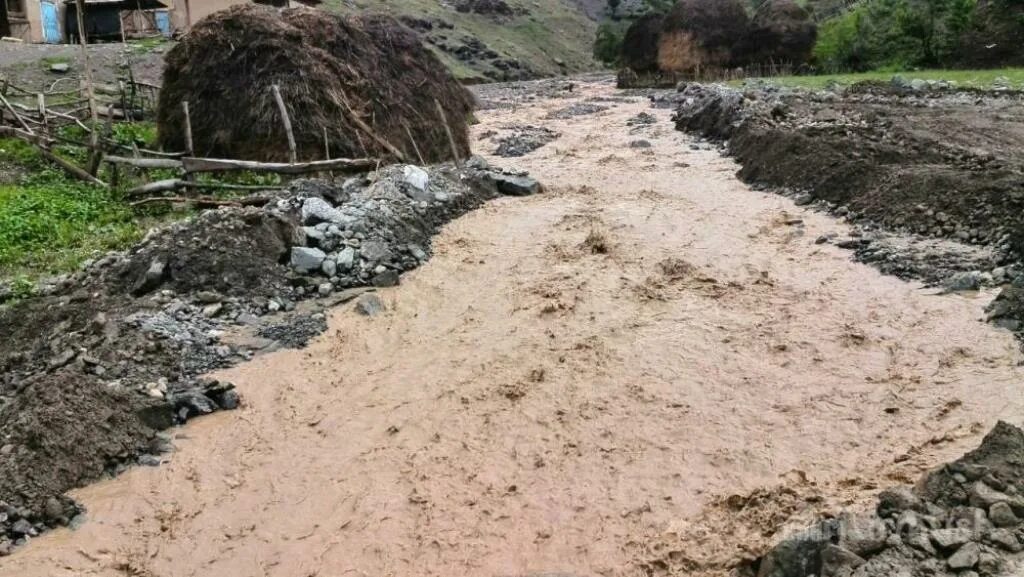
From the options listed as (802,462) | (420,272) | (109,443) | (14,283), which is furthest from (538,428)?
(14,283)

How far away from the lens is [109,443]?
5.39 m

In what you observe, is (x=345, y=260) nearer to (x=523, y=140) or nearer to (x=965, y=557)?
(x=965, y=557)

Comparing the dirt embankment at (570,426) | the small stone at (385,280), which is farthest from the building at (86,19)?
the dirt embankment at (570,426)

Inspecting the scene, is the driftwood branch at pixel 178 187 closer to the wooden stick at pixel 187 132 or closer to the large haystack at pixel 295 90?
the wooden stick at pixel 187 132

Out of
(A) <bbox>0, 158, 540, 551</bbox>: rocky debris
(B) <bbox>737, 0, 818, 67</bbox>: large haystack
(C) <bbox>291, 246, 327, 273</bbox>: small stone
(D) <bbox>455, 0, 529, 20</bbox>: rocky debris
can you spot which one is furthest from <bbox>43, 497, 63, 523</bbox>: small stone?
(D) <bbox>455, 0, 529, 20</bbox>: rocky debris

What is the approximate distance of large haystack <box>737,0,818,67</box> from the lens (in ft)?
108

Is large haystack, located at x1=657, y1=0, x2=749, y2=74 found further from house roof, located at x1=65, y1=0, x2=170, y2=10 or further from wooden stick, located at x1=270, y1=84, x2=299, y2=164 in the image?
wooden stick, located at x1=270, y1=84, x2=299, y2=164

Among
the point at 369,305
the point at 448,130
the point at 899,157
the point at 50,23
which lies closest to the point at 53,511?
the point at 369,305

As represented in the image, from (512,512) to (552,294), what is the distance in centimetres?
382

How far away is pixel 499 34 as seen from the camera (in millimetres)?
61000

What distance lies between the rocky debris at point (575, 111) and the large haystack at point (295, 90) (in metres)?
10.8

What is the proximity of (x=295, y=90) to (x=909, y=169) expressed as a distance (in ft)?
33.1

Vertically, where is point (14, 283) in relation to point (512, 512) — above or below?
above

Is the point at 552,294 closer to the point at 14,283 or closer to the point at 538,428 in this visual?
the point at 538,428
